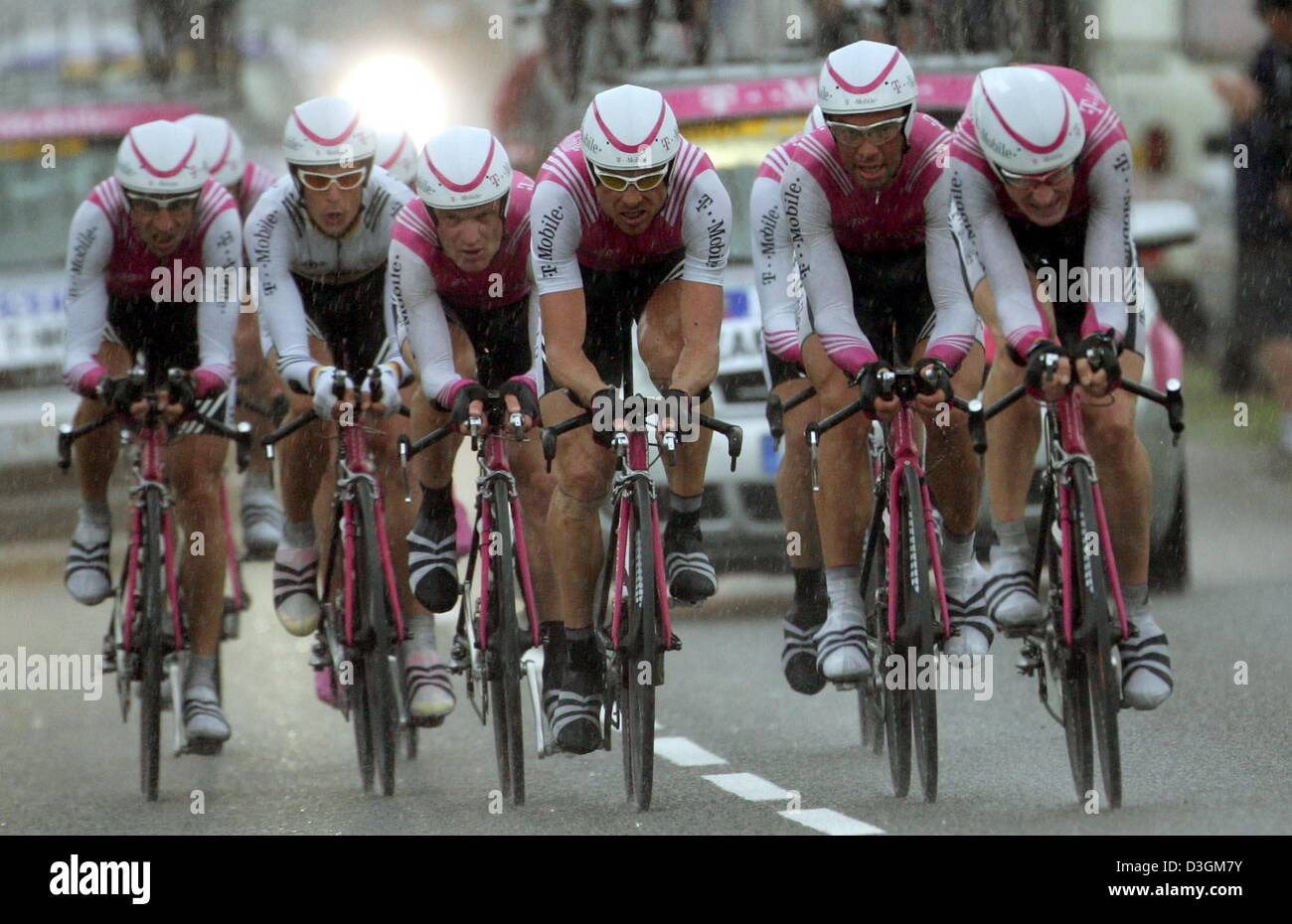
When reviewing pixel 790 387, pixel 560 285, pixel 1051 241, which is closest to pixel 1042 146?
pixel 1051 241

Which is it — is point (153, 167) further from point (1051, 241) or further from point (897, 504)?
point (1051, 241)

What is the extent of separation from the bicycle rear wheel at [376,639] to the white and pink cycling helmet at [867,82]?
219 cm

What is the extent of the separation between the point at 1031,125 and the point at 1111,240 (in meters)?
0.50

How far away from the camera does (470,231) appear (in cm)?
1005

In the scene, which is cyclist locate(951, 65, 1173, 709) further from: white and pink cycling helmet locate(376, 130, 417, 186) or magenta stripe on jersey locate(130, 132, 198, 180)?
white and pink cycling helmet locate(376, 130, 417, 186)

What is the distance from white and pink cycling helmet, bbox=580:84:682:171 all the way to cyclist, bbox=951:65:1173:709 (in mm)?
979

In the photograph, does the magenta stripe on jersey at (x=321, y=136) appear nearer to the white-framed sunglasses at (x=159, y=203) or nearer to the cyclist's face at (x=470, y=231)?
the white-framed sunglasses at (x=159, y=203)

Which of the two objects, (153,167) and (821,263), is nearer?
(821,263)

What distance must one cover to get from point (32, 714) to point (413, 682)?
327 cm

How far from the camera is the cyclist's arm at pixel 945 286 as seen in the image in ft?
31.5

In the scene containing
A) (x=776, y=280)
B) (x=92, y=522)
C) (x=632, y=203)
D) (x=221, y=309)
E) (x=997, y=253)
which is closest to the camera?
(x=997, y=253)

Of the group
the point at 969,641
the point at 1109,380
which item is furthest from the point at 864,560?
the point at 1109,380

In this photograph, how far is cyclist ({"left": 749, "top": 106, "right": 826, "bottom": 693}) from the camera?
33.6ft

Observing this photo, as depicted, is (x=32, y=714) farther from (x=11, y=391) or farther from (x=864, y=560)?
(x=11, y=391)
